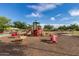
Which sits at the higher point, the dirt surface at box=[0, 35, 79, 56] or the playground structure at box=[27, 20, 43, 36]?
the playground structure at box=[27, 20, 43, 36]

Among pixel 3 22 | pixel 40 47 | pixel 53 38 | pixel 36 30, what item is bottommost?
pixel 40 47

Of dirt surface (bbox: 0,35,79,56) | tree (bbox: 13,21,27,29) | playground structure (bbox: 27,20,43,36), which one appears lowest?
dirt surface (bbox: 0,35,79,56)

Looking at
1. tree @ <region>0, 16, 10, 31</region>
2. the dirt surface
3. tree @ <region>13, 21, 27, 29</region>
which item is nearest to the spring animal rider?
the dirt surface

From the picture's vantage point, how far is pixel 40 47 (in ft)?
13.8

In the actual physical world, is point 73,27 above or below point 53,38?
above

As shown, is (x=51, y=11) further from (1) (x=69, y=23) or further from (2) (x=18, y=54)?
(2) (x=18, y=54)

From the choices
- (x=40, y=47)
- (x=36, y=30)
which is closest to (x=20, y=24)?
(x=36, y=30)

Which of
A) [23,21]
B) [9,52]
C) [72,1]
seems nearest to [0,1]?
[23,21]

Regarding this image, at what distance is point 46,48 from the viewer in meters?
→ 4.20

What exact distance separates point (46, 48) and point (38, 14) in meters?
0.45

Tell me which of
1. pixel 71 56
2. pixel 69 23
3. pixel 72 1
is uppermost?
pixel 72 1

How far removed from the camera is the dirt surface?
4172 millimetres

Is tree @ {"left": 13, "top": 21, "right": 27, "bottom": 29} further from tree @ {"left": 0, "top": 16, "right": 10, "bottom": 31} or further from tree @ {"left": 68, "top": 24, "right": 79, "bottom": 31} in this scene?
tree @ {"left": 68, "top": 24, "right": 79, "bottom": 31}

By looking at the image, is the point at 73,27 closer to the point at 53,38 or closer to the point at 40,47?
the point at 53,38
